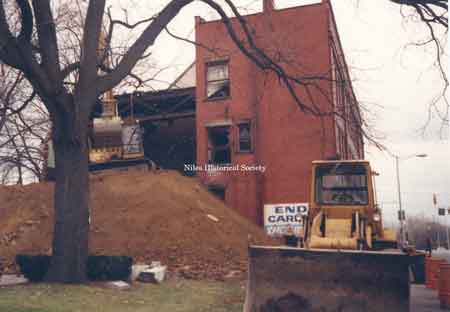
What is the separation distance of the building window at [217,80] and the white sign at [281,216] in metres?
7.06

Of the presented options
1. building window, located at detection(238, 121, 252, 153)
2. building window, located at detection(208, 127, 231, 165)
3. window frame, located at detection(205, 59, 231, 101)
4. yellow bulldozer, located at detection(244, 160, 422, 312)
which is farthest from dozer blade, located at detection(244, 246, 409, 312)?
window frame, located at detection(205, 59, 231, 101)

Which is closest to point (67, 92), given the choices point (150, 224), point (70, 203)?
point (70, 203)

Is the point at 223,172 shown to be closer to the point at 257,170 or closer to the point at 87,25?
the point at 257,170

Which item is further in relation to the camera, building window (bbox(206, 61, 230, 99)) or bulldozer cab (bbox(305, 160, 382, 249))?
building window (bbox(206, 61, 230, 99))

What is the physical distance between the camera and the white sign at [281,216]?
25.1 meters

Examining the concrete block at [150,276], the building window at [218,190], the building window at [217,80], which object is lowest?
the concrete block at [150,276]

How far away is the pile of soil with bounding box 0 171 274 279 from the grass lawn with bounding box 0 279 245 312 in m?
3.68

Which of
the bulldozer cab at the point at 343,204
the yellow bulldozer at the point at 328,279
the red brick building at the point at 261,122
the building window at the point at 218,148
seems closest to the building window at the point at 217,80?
the red brick building at the point at 261,122

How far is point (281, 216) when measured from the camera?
25.5 meters

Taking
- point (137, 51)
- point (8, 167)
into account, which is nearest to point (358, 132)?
point (137, 51)

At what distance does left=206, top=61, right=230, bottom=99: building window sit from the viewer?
1109 inches

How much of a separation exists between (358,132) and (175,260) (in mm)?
8755

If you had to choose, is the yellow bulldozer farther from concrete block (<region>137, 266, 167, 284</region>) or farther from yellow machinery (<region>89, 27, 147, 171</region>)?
yellow machinery (<region>89, 27, 147, 171</region>)

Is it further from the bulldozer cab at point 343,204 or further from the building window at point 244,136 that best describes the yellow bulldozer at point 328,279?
the building window at point 244,136
